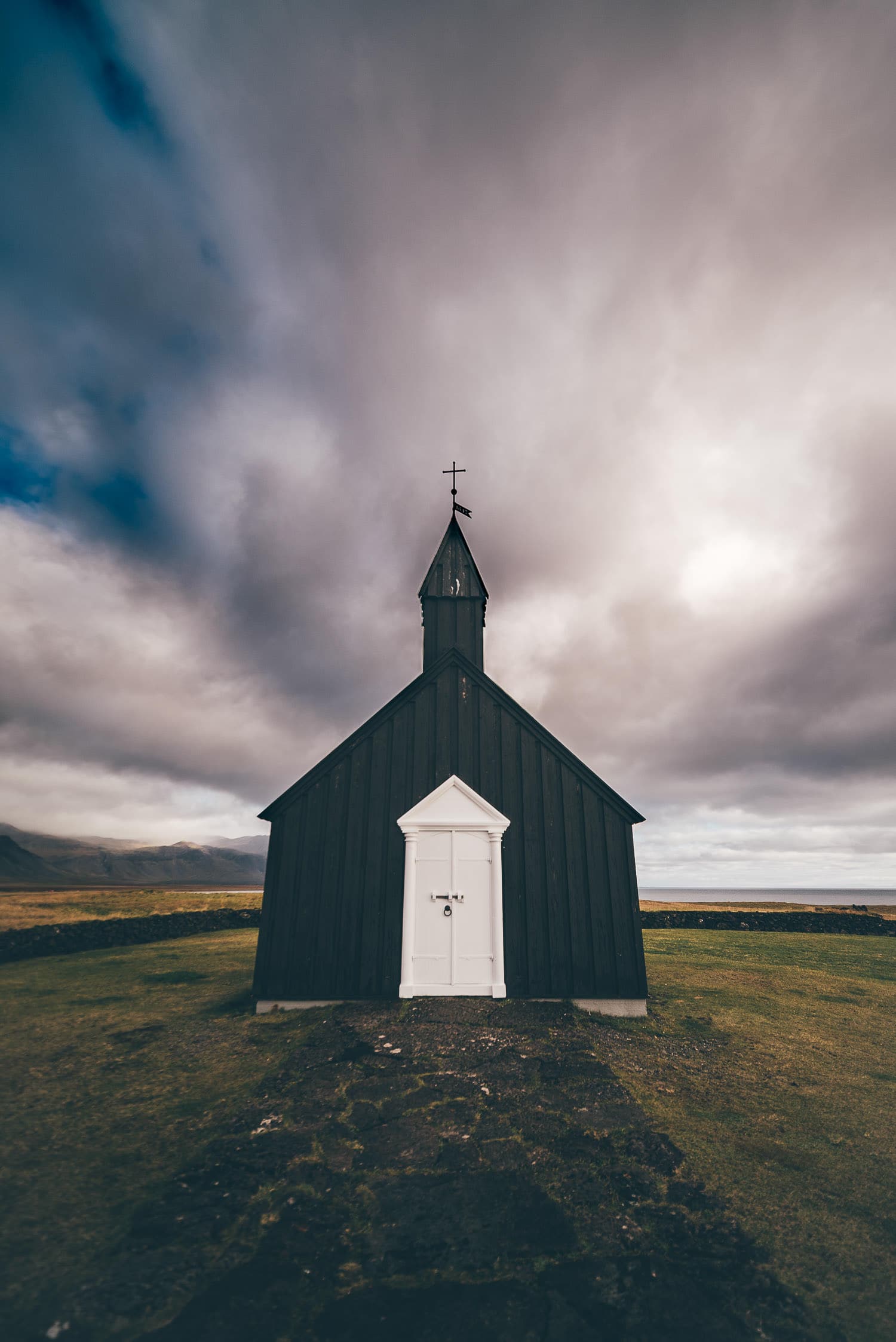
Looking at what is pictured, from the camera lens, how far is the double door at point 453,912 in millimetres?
10609

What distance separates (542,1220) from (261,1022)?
689cm

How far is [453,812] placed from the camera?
445 inches

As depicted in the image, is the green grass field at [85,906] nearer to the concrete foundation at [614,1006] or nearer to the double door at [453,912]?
the double door at [453,912]

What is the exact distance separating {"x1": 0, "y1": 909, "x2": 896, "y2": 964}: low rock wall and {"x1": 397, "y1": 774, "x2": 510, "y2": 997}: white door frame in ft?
41.7

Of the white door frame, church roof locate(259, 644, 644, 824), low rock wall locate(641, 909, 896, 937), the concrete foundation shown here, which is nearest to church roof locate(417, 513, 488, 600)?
church roof locate(259, 644, 644, 824)

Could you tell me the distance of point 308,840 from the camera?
36.2 feet

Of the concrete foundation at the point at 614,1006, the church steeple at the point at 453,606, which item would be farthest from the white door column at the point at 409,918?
the church steeple at the point at 453,606

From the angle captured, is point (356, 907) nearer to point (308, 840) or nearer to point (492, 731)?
point (308, 840)

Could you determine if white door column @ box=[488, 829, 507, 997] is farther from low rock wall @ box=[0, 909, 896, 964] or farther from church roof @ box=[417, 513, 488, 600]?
low rock wall @ box=[0, 909, 896, 964]

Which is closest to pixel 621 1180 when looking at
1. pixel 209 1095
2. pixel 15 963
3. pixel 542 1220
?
pixel 542 1220

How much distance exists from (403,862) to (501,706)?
3.90m

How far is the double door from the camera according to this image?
10.6 metres

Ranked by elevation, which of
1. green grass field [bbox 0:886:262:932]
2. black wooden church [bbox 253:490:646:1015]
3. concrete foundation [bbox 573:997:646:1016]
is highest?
black wooden church [bbox 253:490:646:1015]

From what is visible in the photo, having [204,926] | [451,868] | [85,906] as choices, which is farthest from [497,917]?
[204,926]
